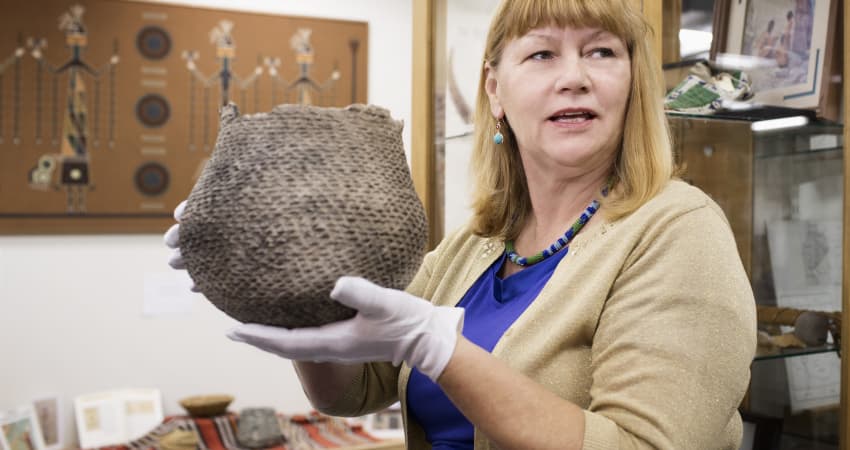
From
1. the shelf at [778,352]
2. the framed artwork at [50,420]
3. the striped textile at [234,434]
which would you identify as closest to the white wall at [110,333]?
the framed artwork at [50,420]

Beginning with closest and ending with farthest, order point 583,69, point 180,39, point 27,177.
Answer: point 583,69 < point 27,177 < point 180,39

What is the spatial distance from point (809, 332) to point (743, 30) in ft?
2.08

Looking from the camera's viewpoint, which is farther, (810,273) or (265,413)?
(265,413)

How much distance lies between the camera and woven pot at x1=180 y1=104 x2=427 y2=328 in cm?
87

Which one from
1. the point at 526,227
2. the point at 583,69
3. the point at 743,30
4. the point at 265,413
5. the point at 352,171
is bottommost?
the point at 265,413

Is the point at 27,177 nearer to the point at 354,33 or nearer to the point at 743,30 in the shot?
the point at 354,33

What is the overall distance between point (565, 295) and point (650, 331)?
0.15 m

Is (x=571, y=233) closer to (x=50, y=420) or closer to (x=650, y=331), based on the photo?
(x=650, y=331)

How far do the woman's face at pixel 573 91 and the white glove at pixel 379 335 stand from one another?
0.39 m

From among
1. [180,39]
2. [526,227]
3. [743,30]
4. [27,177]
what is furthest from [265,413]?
[743,30]

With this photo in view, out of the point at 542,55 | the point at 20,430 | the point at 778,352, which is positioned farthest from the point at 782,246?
the point at 20,430

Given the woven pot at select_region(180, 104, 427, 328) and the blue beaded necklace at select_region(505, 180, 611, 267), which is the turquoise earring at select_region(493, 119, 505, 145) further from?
the woven pot at select_region(180, 104, 427, 328)

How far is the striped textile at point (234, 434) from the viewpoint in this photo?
Answer: 2.83 metres

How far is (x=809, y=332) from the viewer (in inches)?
63.2
